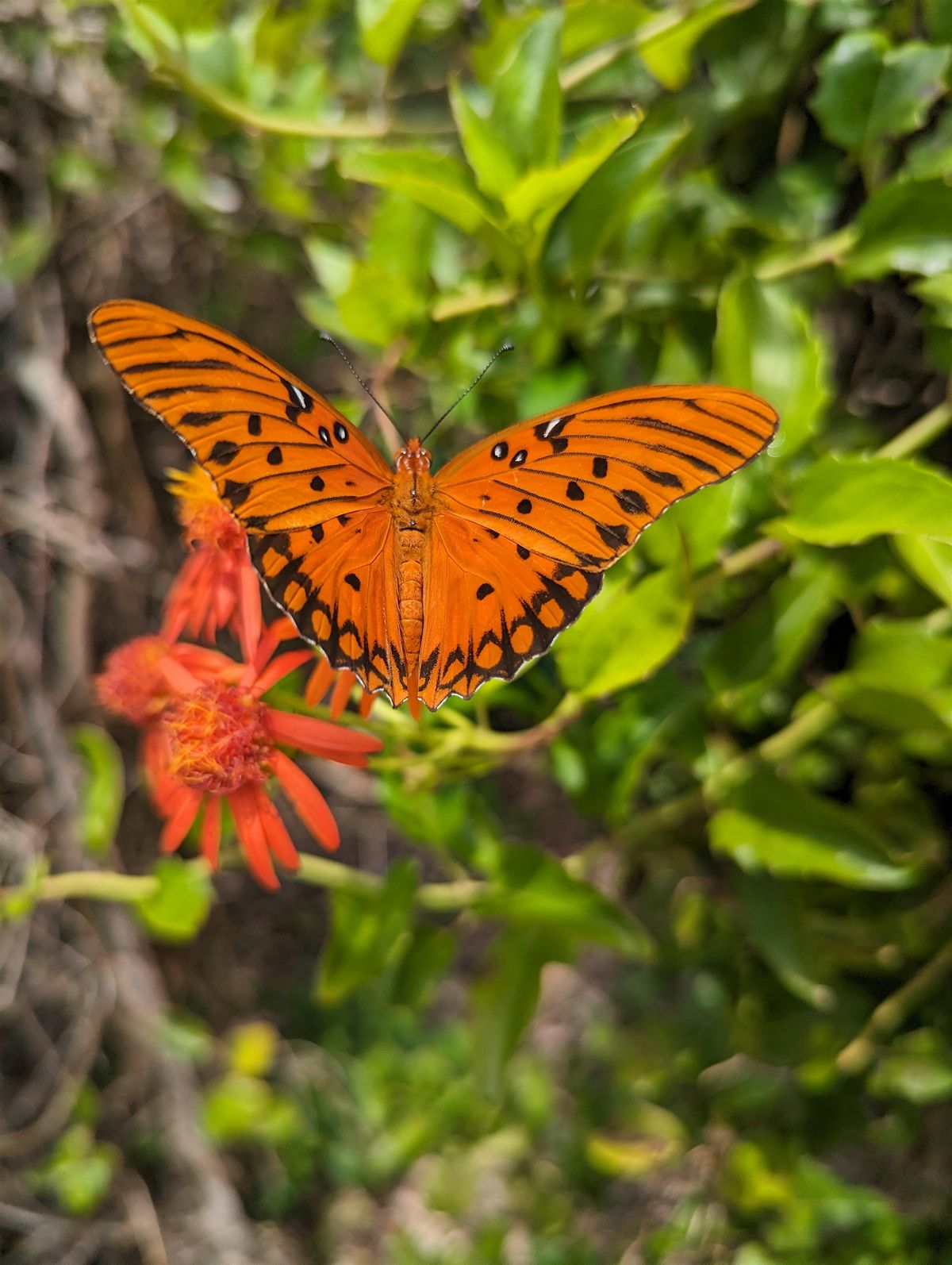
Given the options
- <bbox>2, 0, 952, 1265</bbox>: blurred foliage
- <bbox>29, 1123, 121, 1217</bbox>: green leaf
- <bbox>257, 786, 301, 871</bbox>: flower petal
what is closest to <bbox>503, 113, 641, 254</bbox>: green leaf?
<bbox>2, 0, 952, 1265</bbox>: blurred foliage

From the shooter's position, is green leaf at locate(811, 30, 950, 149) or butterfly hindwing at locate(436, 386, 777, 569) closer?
butterfly hindwing at locate(436, 386, 777, 569)

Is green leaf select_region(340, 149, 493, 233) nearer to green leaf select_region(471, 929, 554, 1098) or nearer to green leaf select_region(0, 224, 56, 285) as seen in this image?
green leaf select_region(471, 929, 554, 1098)

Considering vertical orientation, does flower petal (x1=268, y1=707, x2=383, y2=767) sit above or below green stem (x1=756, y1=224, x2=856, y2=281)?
below

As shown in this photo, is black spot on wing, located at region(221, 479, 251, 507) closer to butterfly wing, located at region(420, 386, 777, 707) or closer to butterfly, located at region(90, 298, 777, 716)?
butterfly, located at region(90, 298, 777, 716)

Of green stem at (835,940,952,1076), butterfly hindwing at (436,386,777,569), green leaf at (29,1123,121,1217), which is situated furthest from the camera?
green leaf at (29,1123,121,1217)

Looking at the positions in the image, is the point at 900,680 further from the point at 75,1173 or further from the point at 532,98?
the point at 75,1173

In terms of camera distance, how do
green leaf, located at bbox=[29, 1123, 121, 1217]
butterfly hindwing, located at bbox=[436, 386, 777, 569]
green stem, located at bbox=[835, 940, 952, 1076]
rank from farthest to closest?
green leaf, located at bbox=[29, 1123, 121, 1217] < green stem, located at bbox=[835, 940, 952, 1076] < butterfly hindwing, located at bbox=[436, 386, 777, 569]

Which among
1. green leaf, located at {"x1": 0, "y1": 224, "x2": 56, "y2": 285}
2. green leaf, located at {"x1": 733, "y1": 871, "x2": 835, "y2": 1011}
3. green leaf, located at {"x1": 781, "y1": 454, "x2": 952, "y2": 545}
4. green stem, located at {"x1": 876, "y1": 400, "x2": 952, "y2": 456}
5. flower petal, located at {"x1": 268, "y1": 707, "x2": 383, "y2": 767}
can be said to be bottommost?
green leaf, located at {"x1": 733, "y1": 871, "x2": 835, "y2": 1011}
